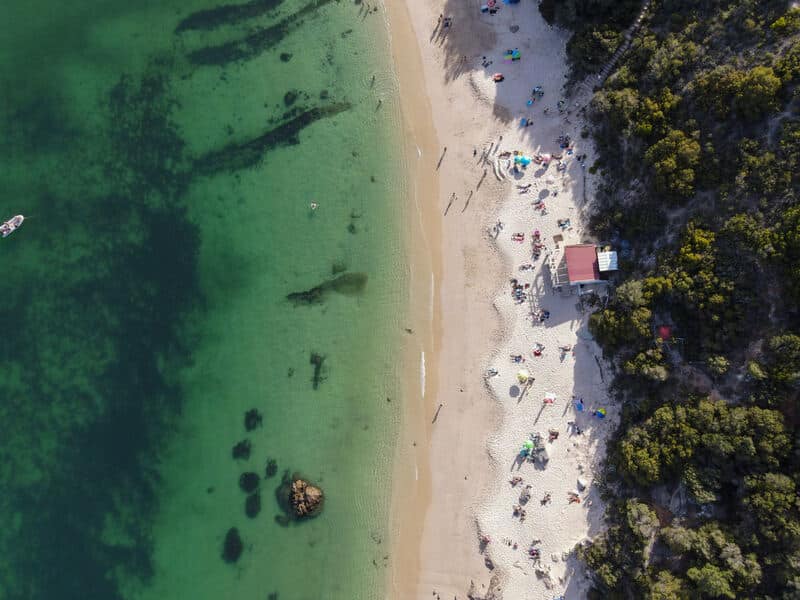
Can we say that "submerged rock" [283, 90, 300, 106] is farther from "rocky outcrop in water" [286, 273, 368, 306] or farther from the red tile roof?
the red tile roof

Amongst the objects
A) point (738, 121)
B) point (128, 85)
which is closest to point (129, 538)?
point (128, 85)

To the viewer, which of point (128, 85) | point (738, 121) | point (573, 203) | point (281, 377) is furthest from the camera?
point (128, 85)

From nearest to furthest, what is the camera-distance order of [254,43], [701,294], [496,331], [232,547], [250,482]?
[701,294]
[496,331]
[232,547]
[250,482]
[254,43]

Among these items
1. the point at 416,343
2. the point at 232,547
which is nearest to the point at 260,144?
the point at 416,343

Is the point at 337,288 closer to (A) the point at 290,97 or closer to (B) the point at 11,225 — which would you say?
(A) the point at 290,97

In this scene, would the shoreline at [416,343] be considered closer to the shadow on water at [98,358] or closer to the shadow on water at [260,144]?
the shadow on water at [260,144]

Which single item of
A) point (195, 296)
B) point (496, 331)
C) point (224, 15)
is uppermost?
point (224, 15)

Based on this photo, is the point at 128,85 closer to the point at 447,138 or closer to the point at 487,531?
the point at 447,138
